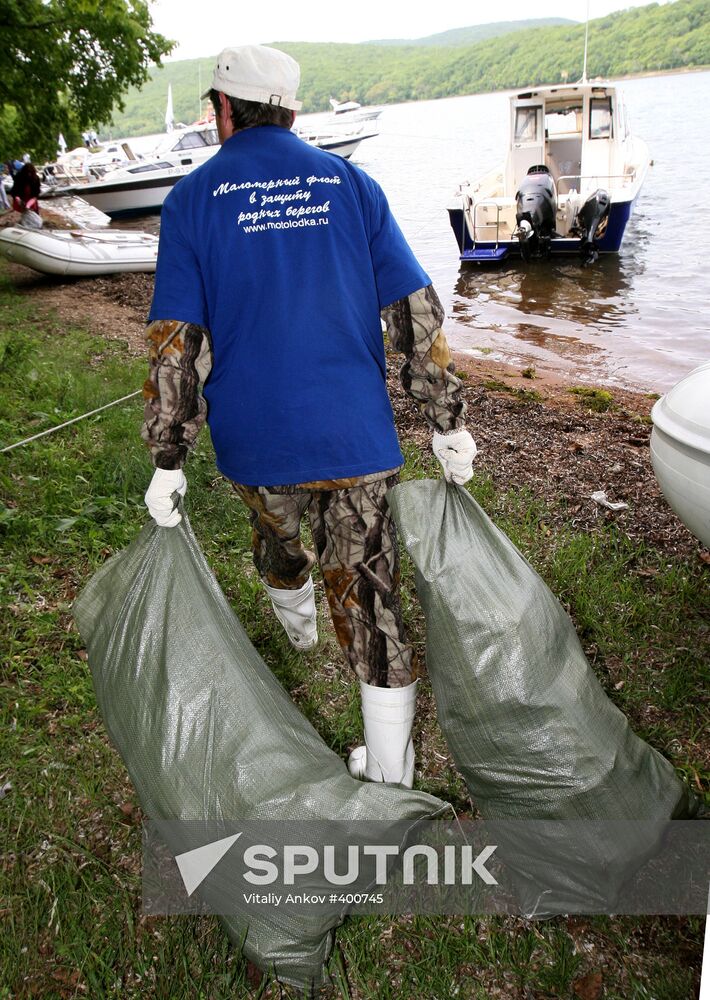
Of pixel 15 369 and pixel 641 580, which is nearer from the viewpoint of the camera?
pixel 641 580

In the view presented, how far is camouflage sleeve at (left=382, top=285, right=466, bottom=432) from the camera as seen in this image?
5.91ft

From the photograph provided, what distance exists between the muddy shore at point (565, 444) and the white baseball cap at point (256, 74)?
2.19 meters

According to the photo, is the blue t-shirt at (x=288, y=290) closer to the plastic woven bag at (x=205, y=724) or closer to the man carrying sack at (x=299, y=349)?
the man carrying sack at (x=299, y=349)

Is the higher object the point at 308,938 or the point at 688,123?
the point at 688,123

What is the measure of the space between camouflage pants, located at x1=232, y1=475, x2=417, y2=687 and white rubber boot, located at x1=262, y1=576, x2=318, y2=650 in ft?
1.53

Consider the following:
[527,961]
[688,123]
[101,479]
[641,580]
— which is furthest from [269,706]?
[688,123]

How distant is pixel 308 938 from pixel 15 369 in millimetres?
5044

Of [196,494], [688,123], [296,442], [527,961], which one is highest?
[688,123]

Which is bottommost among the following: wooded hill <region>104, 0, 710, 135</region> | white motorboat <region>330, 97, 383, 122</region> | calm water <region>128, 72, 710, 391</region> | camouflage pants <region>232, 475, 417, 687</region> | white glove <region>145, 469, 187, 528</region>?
calm water <region>128, 72, 710, 391</region>

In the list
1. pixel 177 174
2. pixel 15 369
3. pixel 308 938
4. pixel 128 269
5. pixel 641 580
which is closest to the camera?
pixel 308 938

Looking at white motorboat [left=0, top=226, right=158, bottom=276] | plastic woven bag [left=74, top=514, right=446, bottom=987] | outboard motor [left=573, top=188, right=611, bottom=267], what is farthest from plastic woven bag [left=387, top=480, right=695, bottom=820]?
outboard motor [left=573, top=188, right=611, bottom=267]

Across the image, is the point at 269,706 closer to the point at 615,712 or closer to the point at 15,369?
the point at 615,712

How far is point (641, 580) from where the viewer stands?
2846 millimetres

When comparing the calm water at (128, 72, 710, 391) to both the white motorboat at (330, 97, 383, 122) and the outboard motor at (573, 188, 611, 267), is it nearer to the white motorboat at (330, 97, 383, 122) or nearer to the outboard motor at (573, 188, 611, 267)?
the outboard motor at (573, 188, 611, 267)
